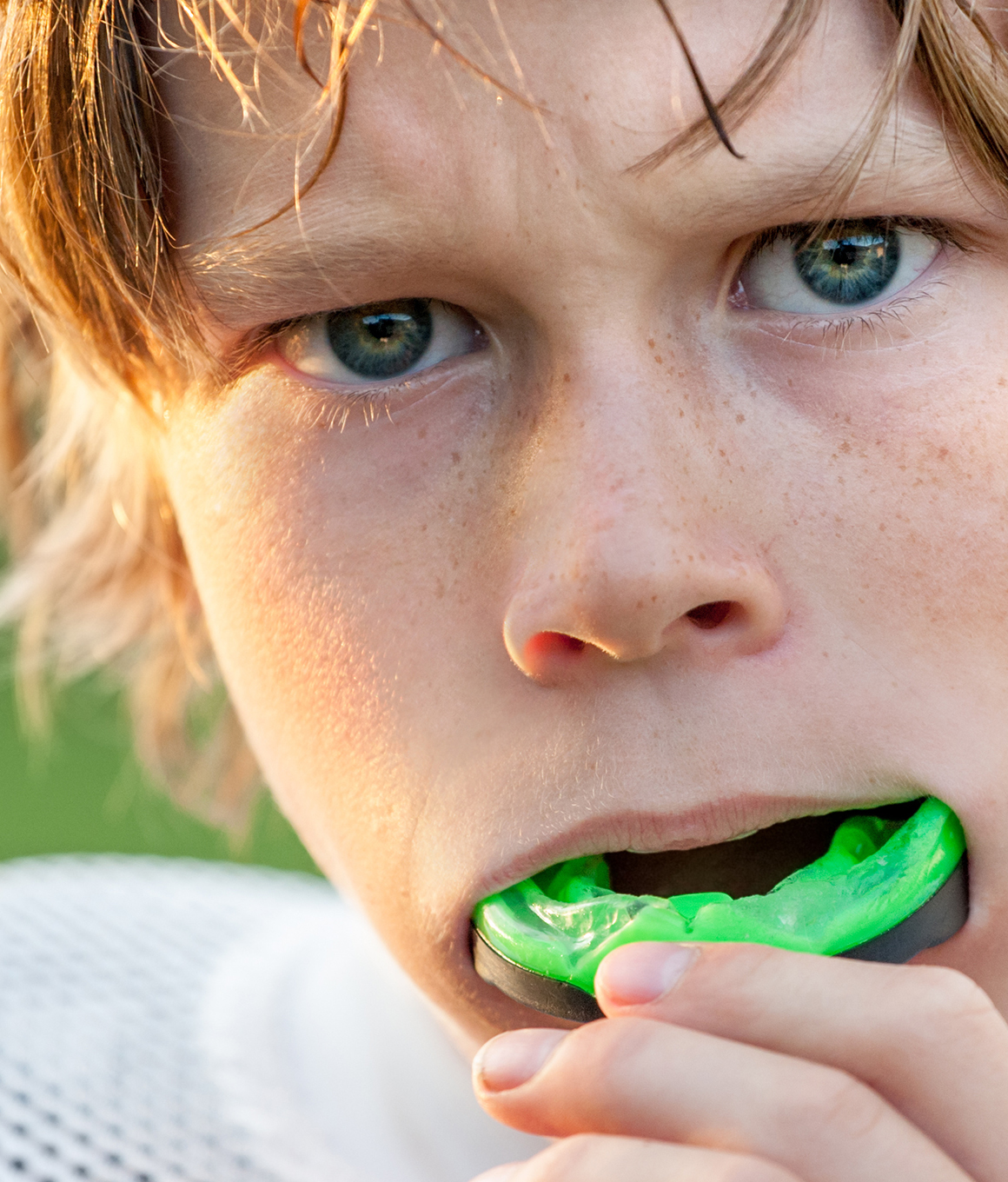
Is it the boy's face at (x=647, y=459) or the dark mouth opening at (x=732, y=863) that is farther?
the dark mouth opening at (x=732, y=863)

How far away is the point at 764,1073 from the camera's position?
0.69m

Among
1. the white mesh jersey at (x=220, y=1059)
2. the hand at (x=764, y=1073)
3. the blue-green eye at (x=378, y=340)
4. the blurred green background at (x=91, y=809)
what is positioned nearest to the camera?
the hand at (x=764, y=1073)

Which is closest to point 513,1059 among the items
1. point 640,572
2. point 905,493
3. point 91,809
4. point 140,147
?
point 640,572

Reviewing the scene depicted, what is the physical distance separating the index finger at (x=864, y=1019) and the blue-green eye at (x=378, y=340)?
0.49 metres

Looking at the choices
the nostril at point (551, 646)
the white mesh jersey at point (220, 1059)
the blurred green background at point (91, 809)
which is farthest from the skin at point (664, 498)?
the blurred green background at point (91, 809)

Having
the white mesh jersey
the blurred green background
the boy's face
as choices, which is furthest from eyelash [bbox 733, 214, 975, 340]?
the blurred green background

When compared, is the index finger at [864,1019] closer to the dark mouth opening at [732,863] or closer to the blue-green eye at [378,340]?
the dark mouth opening at [732,863]

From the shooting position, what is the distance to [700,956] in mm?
726

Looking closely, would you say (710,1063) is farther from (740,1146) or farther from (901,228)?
(901,228)

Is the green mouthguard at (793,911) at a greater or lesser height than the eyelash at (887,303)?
lesser

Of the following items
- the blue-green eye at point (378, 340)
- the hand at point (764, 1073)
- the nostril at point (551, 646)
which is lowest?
the hand at point (764, 1073)

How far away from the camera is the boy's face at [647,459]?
2.68 ft

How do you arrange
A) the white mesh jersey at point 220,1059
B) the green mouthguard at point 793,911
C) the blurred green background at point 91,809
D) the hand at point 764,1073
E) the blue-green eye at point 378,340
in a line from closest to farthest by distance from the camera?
the hand at point 764,1073 < the green mouthguard at point 793,911 < the blue-green eye at point 378,340 < the white mesh jersey at point 220,1059 < the blurred green background at point 91,809

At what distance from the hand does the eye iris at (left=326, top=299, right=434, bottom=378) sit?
499 mm
